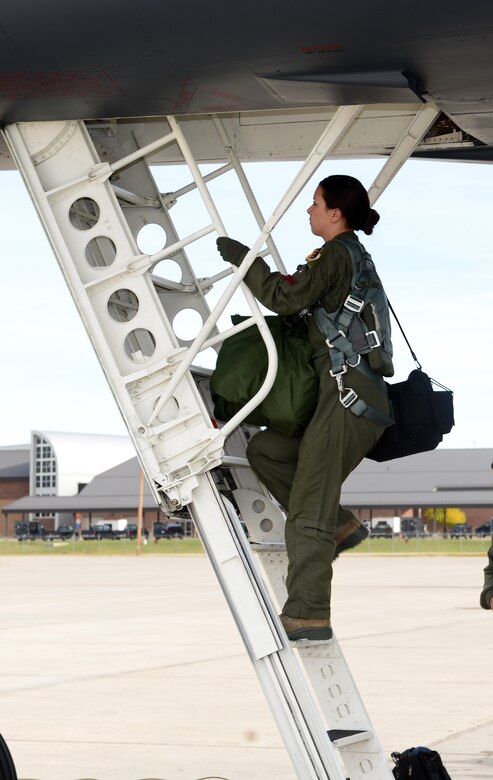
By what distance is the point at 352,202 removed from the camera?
19.2ft

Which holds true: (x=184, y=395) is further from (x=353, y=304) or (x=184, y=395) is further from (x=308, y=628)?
(x=308, y=628)

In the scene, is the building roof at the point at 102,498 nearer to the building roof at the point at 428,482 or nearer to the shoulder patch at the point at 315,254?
the building roof at the point at 428,482

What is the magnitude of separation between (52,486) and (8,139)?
407ft

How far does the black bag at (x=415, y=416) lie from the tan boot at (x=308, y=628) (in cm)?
92

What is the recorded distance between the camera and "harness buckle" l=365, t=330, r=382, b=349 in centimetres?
553

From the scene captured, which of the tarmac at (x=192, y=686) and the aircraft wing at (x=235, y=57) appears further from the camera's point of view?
the tarmac at (x=192, y=686)

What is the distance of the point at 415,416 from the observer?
235 inches

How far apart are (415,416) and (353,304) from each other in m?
0.74

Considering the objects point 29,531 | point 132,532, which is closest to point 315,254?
point 132,532

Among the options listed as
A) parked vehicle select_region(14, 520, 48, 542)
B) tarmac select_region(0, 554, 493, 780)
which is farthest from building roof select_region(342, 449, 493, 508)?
tarmac select_region(0, 554, 493, 780)

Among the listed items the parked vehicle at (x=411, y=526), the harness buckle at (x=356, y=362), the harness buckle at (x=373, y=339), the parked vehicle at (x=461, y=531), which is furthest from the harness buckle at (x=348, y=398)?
the parked vehicle at (x=411, y=526)

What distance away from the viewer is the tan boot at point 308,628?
545cm

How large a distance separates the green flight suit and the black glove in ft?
0.24

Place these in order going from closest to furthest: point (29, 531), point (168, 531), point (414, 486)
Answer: point (168, 531) → point (414, 486) → point (29, 531)
